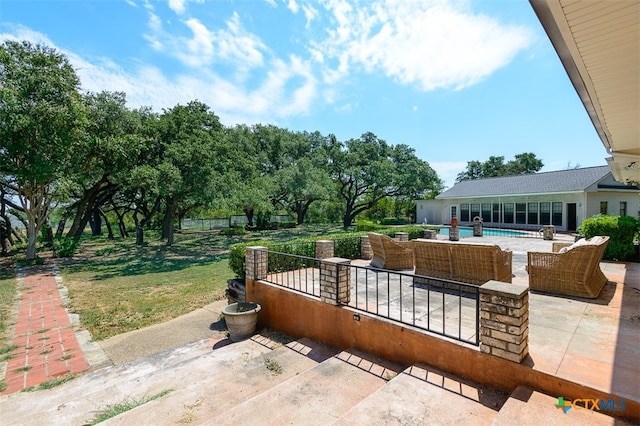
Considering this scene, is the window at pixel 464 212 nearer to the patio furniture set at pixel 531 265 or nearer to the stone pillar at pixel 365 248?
the stone pillar at pixel 365 248

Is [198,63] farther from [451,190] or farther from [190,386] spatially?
[451,190]

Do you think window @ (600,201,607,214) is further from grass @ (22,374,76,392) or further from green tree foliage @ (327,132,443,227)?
grass @ (22,374,76,392)

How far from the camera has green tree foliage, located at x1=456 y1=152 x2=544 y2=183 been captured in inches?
1836

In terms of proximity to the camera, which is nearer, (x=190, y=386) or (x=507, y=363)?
(x=507, y=363)

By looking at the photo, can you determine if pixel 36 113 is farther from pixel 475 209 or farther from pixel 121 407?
pixel 475 209

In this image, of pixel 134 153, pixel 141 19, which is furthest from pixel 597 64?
pixel 134 153

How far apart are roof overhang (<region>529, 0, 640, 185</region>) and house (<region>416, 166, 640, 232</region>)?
15.8 metres

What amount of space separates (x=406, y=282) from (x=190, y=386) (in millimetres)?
4038

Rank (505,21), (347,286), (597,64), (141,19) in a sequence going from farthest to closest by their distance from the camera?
1. (141,19)
2. (347,286)
3. (505,21)
4. (597,64)

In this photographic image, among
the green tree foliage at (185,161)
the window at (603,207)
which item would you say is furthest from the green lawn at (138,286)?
the window at (603,207)

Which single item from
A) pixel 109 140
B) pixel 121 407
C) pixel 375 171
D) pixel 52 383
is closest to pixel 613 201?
pixel 375 171

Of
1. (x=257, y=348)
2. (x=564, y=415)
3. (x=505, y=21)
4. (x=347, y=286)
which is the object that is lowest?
(x=257, y=348)

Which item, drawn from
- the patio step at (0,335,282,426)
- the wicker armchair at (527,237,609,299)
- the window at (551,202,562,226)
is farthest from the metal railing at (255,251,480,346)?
the window at (551,202,562,226)

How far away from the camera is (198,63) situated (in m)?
10.2
